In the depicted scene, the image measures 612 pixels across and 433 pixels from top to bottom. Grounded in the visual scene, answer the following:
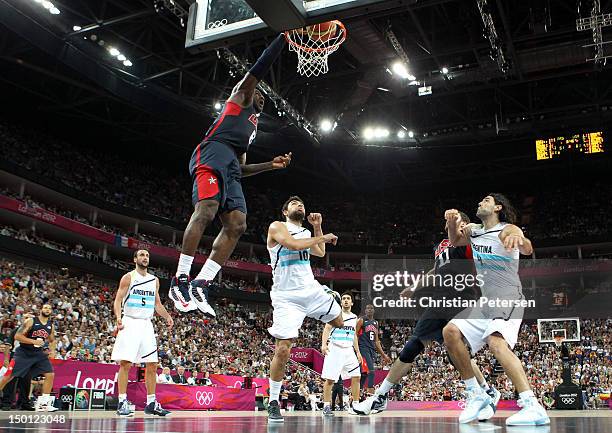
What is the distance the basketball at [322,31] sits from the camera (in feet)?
34.4

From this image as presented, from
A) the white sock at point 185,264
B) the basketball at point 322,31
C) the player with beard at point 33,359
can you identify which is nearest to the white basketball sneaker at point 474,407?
the white sock at point 185,264

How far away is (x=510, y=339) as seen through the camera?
5211 mm

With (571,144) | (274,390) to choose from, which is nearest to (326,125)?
(571,144)

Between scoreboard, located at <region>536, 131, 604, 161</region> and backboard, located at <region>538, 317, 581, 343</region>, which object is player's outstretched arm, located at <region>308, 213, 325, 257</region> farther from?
scoreboard, located at <region>536, 131, 604, 161</region>

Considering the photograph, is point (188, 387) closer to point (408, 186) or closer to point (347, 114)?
point (347, 114)

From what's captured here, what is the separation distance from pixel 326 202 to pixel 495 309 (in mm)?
35096

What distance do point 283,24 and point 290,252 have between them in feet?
8.78

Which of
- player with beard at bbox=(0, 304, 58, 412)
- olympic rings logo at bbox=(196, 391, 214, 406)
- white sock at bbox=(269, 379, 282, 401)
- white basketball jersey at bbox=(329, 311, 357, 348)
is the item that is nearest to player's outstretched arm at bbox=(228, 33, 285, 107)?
white sock at bbox=(269, 379, 282, 401)

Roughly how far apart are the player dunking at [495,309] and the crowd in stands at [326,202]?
23.8 m

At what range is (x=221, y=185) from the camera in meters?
5.18

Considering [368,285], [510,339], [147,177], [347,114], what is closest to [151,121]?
[147,177]

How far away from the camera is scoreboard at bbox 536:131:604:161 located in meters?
27.6

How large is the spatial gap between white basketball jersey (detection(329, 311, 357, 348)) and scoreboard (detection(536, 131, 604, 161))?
825 inches

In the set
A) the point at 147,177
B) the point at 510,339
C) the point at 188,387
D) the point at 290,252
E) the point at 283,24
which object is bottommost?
the point at 188,387
